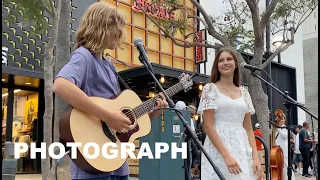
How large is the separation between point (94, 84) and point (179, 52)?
1483cm

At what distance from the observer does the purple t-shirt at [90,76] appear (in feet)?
7.34

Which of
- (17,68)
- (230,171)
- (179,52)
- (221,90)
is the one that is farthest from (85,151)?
(179,52)

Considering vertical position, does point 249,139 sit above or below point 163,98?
Answer: below

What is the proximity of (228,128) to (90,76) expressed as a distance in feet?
4.80

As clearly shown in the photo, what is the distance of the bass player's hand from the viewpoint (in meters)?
2.33

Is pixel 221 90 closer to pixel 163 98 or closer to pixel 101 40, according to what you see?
pixel 163 98

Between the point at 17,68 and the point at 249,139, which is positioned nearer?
the point at 249,139


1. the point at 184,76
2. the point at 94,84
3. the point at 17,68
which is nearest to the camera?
the point at 94,84

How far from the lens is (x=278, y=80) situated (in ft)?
71.7

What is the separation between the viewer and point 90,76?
2330mm

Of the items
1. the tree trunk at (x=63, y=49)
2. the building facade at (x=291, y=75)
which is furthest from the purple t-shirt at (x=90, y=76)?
the building facade at (x=291, y=75)

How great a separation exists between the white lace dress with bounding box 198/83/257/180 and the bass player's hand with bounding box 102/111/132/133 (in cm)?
113

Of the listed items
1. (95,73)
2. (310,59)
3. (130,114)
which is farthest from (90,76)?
(310,59)

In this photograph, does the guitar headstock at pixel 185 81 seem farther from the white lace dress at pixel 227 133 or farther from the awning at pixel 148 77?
the awning at pixel 148 77
